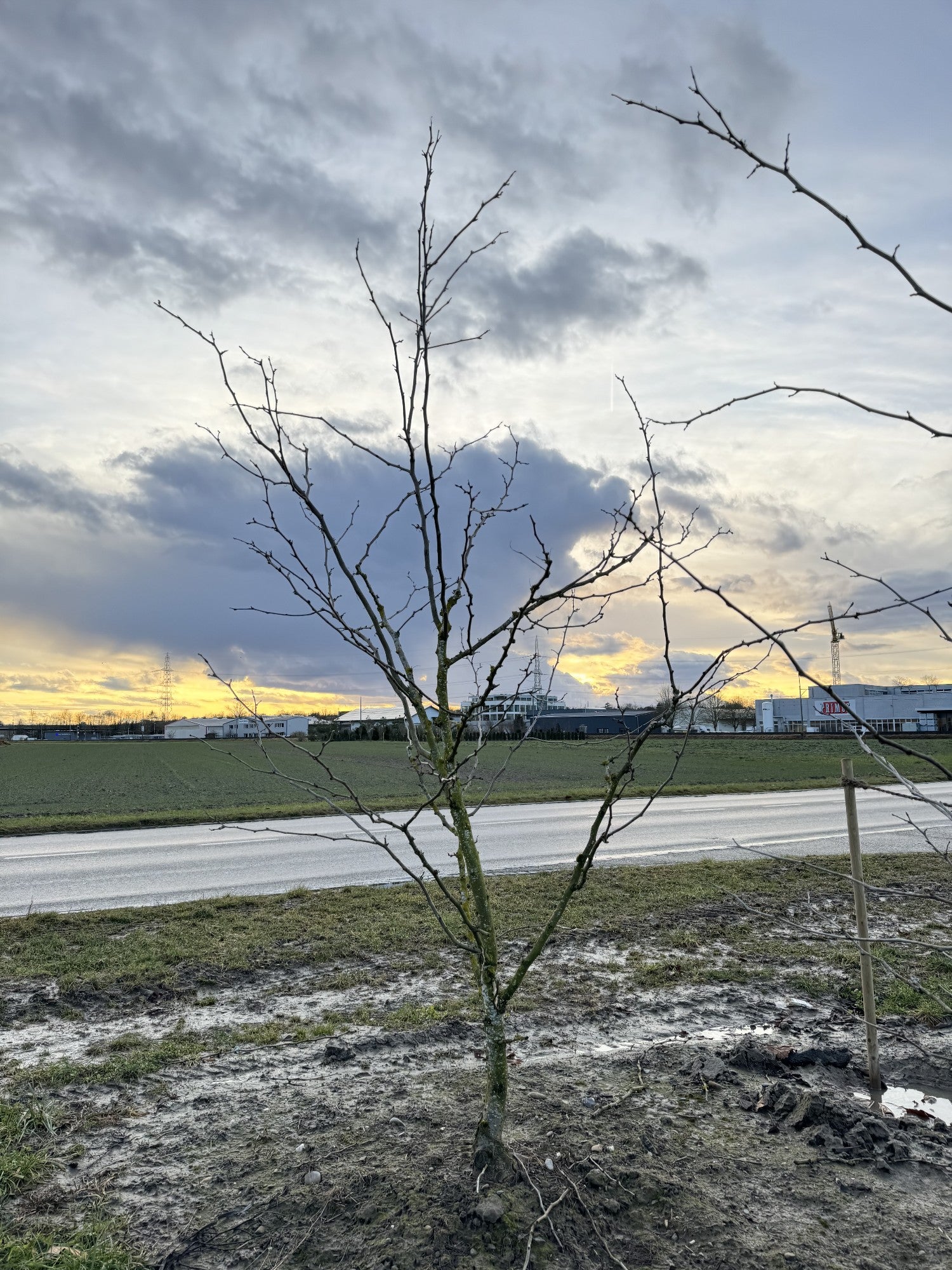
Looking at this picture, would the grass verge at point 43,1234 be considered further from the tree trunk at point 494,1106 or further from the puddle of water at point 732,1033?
the puddle of water at point 732,1033

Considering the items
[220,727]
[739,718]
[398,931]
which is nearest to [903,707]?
[739,718]

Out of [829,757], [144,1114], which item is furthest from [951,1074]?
[829,757]

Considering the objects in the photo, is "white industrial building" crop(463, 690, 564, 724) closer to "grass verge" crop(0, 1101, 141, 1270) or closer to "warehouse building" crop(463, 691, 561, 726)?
"warehouse building" crop(463, 691, 561, 726)

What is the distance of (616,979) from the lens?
568 cm

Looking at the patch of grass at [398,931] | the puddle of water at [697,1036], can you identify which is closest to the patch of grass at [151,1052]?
the patch of grass at [398,931]

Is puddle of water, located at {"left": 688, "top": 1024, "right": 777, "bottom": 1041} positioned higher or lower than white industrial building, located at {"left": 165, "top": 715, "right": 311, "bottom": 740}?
lower

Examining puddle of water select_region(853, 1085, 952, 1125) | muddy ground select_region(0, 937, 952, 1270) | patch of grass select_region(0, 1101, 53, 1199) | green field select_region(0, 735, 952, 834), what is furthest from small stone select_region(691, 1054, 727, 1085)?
patch of grass select_region(0, 1101, 53, 1199)

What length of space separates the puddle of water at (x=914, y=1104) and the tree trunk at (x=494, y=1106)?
190cm

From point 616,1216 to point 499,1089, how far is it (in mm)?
540

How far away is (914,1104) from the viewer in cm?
399

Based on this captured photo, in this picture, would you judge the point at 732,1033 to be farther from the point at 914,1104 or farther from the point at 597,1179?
the point at 597,1179

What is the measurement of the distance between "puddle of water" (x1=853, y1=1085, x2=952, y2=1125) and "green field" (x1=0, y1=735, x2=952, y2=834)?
2.74 metres

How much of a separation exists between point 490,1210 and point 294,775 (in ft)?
106

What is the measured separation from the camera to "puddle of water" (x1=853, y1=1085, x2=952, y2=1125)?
3787mm
